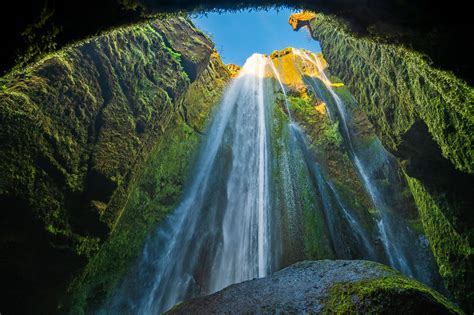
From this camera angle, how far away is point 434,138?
7211 millimetres

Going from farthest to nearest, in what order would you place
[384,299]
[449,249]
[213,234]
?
[213,234] → [449,249] → [384,299]

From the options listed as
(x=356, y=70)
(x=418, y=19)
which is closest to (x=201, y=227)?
(x=418, y=19)

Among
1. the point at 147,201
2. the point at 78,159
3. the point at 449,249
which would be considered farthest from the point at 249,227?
the point at 78,159

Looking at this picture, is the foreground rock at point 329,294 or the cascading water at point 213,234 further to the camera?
the cascading water at point 213,234

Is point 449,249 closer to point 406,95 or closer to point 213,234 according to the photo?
point 406,95

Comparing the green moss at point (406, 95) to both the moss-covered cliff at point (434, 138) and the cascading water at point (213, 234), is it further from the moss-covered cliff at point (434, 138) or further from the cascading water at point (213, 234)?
the cascading water at point (213, 234)

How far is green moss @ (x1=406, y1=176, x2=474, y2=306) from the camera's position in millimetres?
7086

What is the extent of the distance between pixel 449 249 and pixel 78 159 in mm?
9788

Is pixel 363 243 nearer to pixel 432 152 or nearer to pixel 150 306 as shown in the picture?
pixel 432 152

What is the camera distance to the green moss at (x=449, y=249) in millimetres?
7086

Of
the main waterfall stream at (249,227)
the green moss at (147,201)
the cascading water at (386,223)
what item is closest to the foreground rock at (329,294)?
the main waterfall stream at (249,227)

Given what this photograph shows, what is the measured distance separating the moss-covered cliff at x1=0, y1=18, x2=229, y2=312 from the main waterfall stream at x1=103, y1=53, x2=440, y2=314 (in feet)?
3.54

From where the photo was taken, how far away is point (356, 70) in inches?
531

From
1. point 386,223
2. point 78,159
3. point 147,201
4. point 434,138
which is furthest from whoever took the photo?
point 386,223
